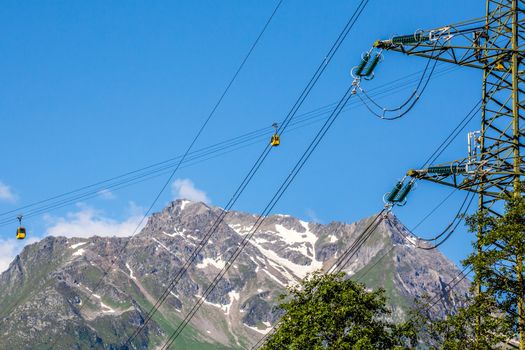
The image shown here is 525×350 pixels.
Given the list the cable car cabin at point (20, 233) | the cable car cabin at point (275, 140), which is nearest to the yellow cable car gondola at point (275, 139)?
the cable car cabin at point (275, 140)

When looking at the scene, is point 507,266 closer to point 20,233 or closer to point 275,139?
point 275,139

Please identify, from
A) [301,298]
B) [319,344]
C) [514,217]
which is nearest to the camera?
[514,217]

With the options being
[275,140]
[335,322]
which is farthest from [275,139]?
[335,322]

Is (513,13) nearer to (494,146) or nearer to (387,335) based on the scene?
(494,146)

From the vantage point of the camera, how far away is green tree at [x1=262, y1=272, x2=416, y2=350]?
252ft

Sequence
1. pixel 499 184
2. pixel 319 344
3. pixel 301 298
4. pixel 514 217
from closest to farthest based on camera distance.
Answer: pixel 514 217, pixel 499 184, pixel 319 344, pixel 301 298

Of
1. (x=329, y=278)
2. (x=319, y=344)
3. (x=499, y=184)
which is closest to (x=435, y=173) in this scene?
(x=499, y=184)

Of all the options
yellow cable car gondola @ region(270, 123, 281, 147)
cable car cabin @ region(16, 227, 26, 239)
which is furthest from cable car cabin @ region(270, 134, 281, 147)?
cable car cabin @ region(16, 227, 26, 239)

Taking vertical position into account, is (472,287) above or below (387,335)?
below

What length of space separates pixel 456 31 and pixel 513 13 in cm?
499

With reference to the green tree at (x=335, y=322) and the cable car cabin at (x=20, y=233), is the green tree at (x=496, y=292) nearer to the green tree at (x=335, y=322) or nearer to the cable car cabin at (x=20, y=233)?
the green tree at (x=335, y=322)

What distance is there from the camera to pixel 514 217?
50.0 meters

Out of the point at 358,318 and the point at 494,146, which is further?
the point at 358,318

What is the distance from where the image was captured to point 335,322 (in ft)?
260
